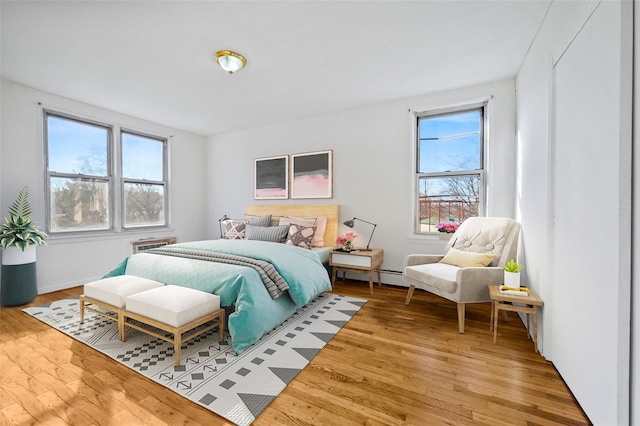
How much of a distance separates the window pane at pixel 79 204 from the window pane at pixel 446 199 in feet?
15.7

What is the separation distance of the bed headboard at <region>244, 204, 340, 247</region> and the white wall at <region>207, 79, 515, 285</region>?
0.47ft

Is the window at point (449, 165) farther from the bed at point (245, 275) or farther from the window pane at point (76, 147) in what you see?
the window pane at point (76, 147)

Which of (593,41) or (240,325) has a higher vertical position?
(593,41)

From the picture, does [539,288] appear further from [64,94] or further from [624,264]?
Answer: [64,94]

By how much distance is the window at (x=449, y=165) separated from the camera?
11.6ft

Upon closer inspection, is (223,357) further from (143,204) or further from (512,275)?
(143,204)

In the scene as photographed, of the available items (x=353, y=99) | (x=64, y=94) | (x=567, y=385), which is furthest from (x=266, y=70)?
(x=567, y=385)

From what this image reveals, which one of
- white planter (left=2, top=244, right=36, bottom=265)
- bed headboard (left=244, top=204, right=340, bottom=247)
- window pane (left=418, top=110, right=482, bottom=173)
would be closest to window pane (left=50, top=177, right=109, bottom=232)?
white planter (left=2, top=244, right=36, bottom=265)

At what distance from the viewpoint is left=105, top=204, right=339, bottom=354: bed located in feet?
7.09

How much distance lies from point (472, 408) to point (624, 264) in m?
1.05

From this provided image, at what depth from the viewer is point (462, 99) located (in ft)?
11.4

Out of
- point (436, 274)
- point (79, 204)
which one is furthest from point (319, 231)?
point (79, 204)

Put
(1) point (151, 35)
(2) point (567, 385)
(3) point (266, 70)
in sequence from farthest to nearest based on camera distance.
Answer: (3) point (266, 70) < (1) point (151, 35) < (2) point (567, 385)

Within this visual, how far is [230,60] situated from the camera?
2.71 metres
